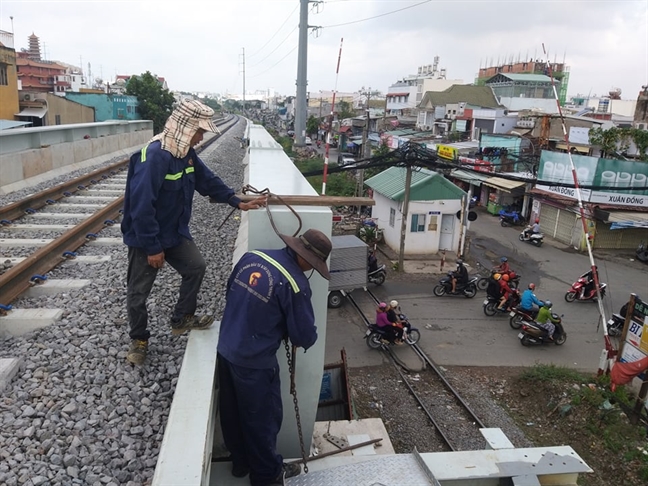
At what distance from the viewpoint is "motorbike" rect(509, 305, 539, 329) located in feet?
39.8

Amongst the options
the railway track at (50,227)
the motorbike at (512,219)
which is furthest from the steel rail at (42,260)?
the motorbike at (512,219)

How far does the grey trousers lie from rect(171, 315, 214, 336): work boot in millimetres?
38

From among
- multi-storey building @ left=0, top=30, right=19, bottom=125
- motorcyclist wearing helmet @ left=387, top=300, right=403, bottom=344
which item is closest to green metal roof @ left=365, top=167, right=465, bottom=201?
motorcyclist wearing helmet @ left=387, top=300, right=403, bottom=344

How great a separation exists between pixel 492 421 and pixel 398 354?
2663mm

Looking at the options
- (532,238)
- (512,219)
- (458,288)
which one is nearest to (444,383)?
(458,288)

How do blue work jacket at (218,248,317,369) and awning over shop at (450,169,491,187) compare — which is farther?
awning over shop at (450,169,491,187)

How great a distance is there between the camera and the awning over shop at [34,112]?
27.7 metres

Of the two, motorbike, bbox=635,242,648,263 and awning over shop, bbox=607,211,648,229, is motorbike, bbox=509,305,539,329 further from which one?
motorbike, bbox=635,242,648,263

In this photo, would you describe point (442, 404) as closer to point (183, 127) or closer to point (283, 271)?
point (283, 271)

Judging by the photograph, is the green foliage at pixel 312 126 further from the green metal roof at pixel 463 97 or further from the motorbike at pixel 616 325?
the motorbike at pixel 616 325

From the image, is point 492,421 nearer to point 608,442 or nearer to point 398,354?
point 608,442

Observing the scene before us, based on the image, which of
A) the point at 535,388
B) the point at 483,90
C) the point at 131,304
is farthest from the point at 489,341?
the point at 483,90

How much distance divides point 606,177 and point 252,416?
19.3 m

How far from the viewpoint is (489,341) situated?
1167cm
